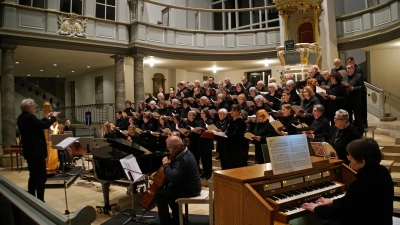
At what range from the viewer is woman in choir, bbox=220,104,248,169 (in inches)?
202

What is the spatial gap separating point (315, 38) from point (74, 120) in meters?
11.5

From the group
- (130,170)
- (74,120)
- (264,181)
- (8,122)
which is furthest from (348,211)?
(74,120)

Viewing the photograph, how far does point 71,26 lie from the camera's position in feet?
34.4

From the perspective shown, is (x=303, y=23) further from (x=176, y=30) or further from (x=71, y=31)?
(x=71, y=31)

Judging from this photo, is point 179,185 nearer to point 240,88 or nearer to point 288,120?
point 288,120

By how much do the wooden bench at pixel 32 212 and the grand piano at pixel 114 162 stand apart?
114 inches

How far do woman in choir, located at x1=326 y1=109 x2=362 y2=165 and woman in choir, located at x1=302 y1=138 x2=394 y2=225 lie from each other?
1842 millimetres

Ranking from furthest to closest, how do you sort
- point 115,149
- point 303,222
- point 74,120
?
point 74,120, point 115,149, point 303,222

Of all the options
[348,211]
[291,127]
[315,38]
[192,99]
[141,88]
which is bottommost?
[348,211]

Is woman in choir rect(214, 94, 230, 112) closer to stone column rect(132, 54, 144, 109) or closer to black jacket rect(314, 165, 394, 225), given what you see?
stone column rect(132, 54, 144, 109)

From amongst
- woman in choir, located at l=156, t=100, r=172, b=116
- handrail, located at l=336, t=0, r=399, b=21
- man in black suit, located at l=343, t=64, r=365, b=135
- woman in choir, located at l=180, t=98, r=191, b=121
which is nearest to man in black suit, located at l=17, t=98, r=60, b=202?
woman in choir, located at l=180, t=98, r=191, b=121

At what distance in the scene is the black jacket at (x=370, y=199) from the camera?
81.6 inches

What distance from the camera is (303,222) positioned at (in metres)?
2.83

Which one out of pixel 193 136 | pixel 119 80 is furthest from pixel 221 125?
pixel 119 80
